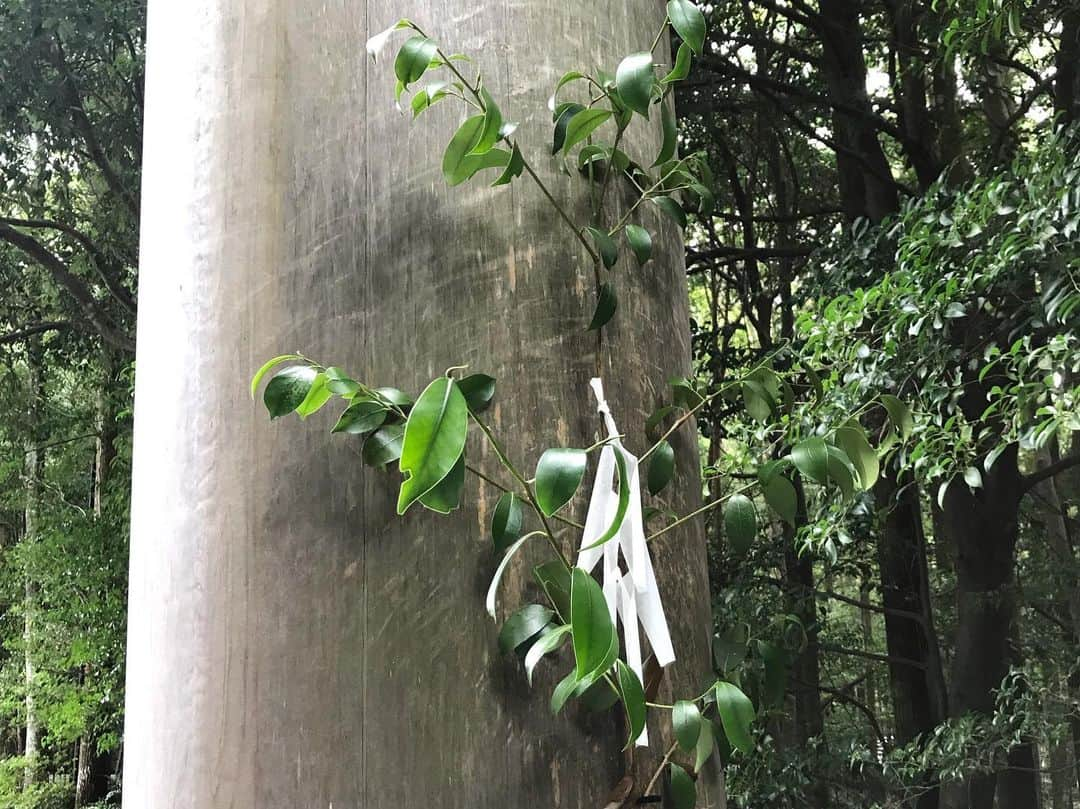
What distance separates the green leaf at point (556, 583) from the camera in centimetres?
56

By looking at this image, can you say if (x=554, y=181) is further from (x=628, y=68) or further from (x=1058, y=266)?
(x=1058, y=266)

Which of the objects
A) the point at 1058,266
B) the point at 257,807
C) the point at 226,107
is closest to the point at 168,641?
the point at 257,807

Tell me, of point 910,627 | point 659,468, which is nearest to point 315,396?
point 659,468

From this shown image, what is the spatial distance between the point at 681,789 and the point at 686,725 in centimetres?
5

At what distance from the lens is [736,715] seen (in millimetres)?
574

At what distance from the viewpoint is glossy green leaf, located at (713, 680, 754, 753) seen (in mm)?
572

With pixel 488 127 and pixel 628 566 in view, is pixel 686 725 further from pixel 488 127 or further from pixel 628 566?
pixel 488 127

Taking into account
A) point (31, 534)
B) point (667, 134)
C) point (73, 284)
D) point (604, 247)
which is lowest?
point (604, 247)

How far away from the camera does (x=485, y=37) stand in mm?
644

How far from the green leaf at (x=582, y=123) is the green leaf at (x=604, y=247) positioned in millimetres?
57

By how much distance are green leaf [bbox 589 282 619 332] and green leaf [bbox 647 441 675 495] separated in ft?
0.31

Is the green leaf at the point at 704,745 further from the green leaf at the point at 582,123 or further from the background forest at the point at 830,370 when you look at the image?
the green leaf at the point at 582,123

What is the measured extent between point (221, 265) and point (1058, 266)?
1.87 meters

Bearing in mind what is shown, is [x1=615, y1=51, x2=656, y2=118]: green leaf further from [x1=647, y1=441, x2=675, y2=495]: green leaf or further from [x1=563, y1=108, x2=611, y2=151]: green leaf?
[x1=647, y1=441, x2=675, y2=495]: green leaf
